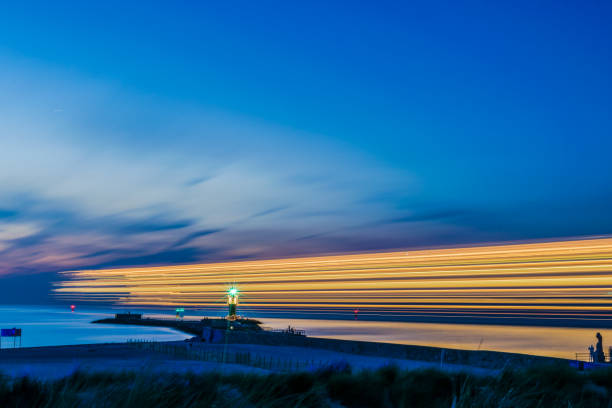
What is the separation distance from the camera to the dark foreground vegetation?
7219 millimetres

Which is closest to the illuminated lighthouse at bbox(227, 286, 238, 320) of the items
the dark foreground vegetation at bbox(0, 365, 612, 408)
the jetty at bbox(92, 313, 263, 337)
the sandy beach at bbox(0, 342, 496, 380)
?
the jetty at bbox(92, 313, 263, 337)

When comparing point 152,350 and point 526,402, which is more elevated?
point 526,402

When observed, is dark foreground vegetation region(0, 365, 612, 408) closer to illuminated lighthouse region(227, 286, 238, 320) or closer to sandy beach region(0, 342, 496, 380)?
sandy beach region(0, 342, 496, 380)

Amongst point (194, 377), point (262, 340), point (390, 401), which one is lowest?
point (262, 340)

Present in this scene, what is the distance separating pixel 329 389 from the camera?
454 inches

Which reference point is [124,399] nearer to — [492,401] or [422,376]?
[492,401]

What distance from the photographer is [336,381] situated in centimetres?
1175

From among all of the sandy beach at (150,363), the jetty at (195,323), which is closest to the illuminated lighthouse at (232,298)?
the jetty at (195,323)

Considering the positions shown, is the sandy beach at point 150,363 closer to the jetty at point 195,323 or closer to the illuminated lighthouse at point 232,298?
the illuminated lighthouse at point 232,298

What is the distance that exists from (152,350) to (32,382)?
3263 centimetres

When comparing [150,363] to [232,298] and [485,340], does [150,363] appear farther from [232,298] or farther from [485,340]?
[485,340]

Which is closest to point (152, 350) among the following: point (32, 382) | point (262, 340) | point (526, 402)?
point (262, 340)

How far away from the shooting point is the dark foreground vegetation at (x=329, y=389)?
23.7 ft

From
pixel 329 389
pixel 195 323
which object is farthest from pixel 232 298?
pixel 195 323
